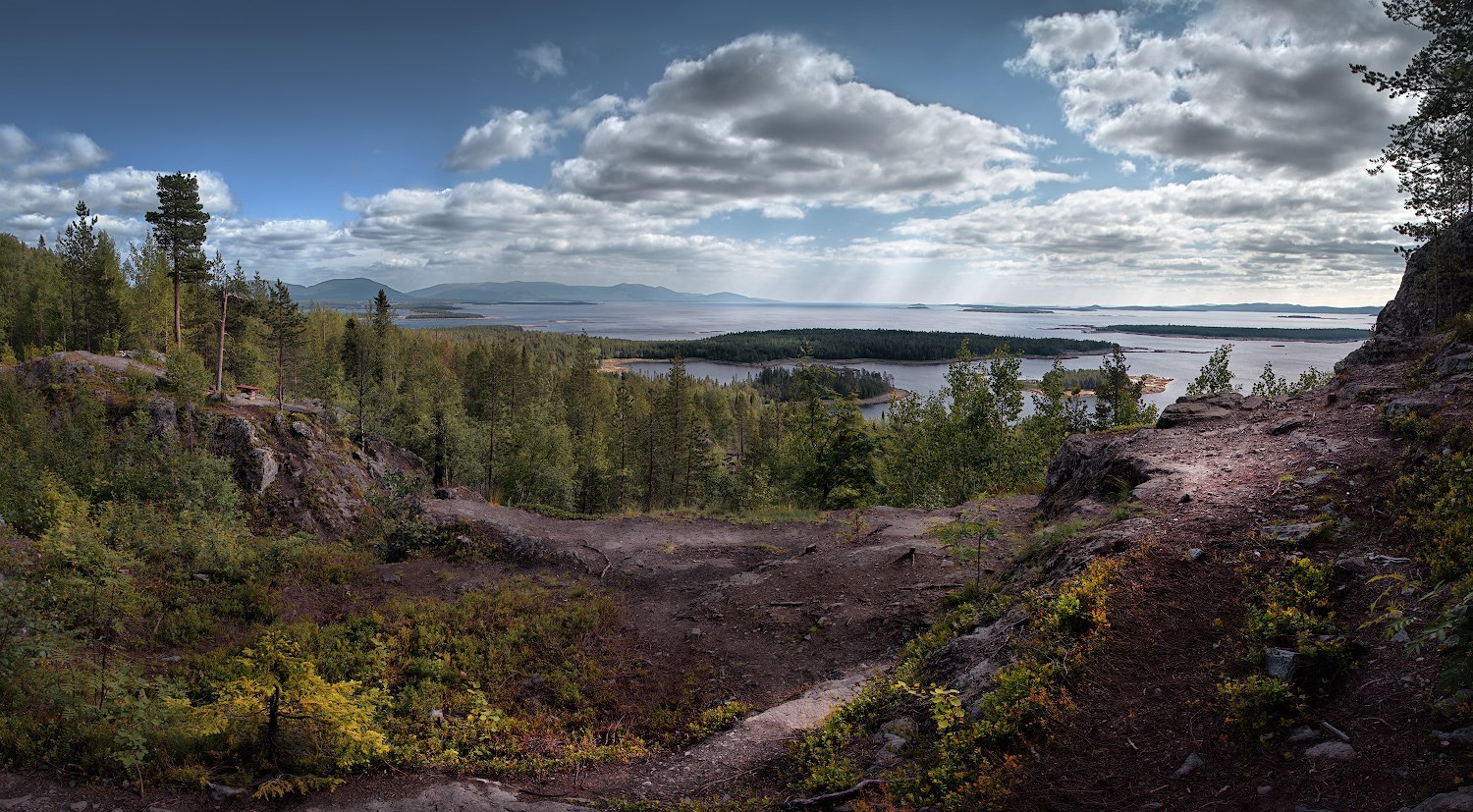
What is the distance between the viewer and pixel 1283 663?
4668 mm

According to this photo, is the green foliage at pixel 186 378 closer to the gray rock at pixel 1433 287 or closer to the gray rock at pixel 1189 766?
the gray rock at pixel 1189 766

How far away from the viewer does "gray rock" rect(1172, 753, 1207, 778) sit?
169 inches

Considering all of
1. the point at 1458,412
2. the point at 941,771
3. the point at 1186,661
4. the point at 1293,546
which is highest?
the point at 1458,412

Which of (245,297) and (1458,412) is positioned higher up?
(245,297)

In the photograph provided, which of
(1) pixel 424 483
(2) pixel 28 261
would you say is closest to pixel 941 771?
(1) pixel 424 483

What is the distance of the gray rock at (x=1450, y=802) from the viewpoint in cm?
308

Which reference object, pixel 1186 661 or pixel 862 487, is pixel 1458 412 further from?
pixel 862 487

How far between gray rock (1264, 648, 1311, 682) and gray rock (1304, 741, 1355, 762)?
582 mm

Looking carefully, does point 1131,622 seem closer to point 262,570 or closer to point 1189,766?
point 1189,766

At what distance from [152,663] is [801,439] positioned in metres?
21.6

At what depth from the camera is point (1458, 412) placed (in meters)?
7.97

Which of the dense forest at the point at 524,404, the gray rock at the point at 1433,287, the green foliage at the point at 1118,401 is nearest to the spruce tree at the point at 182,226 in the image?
the dense forest at the point at 524,404

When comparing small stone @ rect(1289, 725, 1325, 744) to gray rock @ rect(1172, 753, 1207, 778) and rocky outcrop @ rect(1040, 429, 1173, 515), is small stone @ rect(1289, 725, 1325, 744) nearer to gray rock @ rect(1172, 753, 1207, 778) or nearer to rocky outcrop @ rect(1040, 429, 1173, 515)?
gray rock @ rect(1172, 753, 1207, 778)

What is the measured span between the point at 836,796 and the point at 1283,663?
377 centimetres
